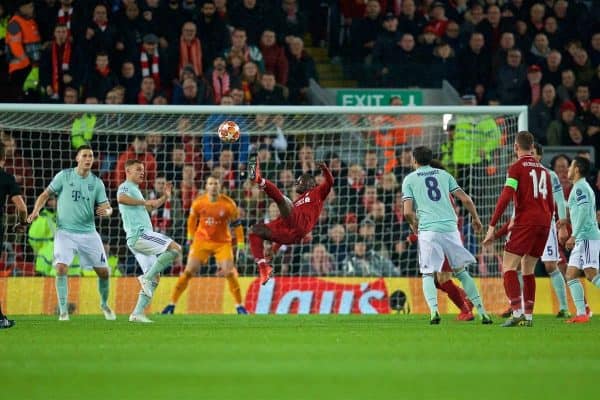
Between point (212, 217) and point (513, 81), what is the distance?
6.92m

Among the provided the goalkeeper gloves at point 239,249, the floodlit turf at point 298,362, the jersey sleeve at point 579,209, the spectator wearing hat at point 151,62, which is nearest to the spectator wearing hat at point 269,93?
the spectator wearing hat at point 151,62

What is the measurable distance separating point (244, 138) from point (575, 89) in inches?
254

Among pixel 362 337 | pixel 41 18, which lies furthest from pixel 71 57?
pixel 362 337

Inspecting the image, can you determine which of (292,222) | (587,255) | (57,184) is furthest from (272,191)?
(587,255)

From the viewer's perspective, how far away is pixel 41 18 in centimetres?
1945

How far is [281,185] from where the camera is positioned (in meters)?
18.5

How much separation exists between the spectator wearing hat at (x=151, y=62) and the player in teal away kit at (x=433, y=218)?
7513mm

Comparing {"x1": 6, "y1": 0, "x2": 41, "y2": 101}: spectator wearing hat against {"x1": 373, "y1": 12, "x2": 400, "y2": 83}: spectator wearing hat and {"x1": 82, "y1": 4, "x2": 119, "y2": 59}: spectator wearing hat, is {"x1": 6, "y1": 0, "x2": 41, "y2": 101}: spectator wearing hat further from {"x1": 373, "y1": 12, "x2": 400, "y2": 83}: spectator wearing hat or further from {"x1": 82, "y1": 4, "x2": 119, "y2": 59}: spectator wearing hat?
{"x1": 373, "y1": 12, "x2": 400, "y2": 83}: spectator wearing hat

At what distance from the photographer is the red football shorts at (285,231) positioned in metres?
14.5

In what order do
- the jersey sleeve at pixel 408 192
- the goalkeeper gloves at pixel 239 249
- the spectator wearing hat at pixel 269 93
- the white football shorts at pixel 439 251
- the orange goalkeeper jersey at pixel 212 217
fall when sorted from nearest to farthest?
the white football shorts at pixel 439 251 → the jersey sleeve at pixel 408 192 → the orange goalkeeper jersey at pixel 212 217 → the goalkeeper gloves at pixel 239 249 → the spectator wearing hat at pixel 269 93

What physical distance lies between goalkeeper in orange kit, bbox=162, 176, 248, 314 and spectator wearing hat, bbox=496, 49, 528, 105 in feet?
20.9

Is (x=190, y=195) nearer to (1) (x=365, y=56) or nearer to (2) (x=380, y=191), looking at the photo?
(2) (x=380, y=191)

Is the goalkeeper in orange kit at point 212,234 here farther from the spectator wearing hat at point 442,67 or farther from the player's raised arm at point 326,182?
the spectator wearing hat at point 442,67

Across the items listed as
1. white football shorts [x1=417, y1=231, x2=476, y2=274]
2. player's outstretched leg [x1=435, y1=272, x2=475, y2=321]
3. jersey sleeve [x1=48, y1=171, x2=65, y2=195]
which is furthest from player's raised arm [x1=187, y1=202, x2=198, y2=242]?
white football shorts [x1=417, y1=231, x2=476, y2=274]
